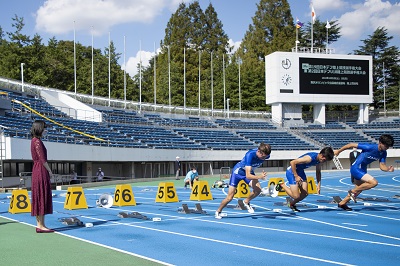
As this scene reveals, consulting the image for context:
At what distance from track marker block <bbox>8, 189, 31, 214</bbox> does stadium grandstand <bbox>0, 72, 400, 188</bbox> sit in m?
14.0

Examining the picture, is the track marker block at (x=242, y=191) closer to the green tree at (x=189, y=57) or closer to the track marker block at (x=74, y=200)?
the track marker block at (x=74, y=200)

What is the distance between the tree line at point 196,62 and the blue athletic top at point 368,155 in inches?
1694

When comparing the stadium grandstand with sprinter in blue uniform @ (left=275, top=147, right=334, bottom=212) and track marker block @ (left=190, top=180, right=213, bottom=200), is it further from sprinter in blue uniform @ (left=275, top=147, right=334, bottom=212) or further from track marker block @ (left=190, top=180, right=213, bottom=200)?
sprinter in blue uniform @ (left=275, top=147, right=334, bottom=212)

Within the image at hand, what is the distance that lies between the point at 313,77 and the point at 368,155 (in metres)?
46.5

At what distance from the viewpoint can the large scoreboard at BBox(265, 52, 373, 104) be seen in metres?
59.2

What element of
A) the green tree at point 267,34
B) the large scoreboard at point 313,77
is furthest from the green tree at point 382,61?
the large scoreboard at point 313,77

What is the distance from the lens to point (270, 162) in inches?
2331

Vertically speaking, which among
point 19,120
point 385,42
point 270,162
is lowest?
point 270,162

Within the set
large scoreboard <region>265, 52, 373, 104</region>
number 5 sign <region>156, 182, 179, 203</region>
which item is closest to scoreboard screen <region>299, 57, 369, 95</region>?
large scoreboard <region>265, 52, 373, 104</region>

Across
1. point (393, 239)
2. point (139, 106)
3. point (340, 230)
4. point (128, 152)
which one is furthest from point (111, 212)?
point (139, 106)

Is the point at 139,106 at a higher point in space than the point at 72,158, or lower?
higher

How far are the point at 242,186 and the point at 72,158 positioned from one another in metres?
18.4

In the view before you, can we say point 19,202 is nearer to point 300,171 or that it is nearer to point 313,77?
point 300,171

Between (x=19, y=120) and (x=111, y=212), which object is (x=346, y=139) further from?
(x=111, y=212)
